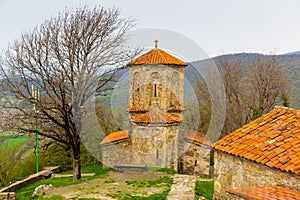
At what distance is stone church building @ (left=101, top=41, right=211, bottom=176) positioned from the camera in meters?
13.6

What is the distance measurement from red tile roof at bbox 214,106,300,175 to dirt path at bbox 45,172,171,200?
354 cm

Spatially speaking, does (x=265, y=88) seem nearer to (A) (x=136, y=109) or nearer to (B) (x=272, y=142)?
(A) (x=136, y=109)

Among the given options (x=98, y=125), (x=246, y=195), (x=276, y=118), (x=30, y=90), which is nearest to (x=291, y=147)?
(x=276, y=118)

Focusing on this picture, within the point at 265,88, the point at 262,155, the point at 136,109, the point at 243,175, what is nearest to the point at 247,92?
the point at 265,88

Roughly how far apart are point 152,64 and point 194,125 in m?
9.92

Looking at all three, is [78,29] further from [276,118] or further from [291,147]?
[291,147]

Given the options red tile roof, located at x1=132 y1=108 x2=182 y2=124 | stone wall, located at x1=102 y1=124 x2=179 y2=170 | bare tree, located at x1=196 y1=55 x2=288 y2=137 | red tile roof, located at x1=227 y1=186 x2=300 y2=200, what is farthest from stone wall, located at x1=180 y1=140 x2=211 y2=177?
red tile roof, located at x1=227 y1=186 x2=300 y2=200

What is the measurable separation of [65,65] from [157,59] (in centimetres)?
456

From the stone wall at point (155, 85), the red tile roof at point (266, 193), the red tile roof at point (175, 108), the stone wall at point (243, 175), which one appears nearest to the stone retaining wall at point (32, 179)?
the stone wall at point (155, 85)

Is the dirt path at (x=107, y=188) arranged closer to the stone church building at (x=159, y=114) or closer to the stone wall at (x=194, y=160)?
the stone church building at (x=159, y=114)

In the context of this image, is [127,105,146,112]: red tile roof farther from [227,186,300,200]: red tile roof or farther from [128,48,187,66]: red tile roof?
[227,186,300,200]: red tile roof

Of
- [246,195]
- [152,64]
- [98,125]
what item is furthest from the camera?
[98,125]

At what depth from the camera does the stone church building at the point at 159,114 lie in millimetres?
13609

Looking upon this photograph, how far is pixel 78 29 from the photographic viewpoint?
38.6 feet
